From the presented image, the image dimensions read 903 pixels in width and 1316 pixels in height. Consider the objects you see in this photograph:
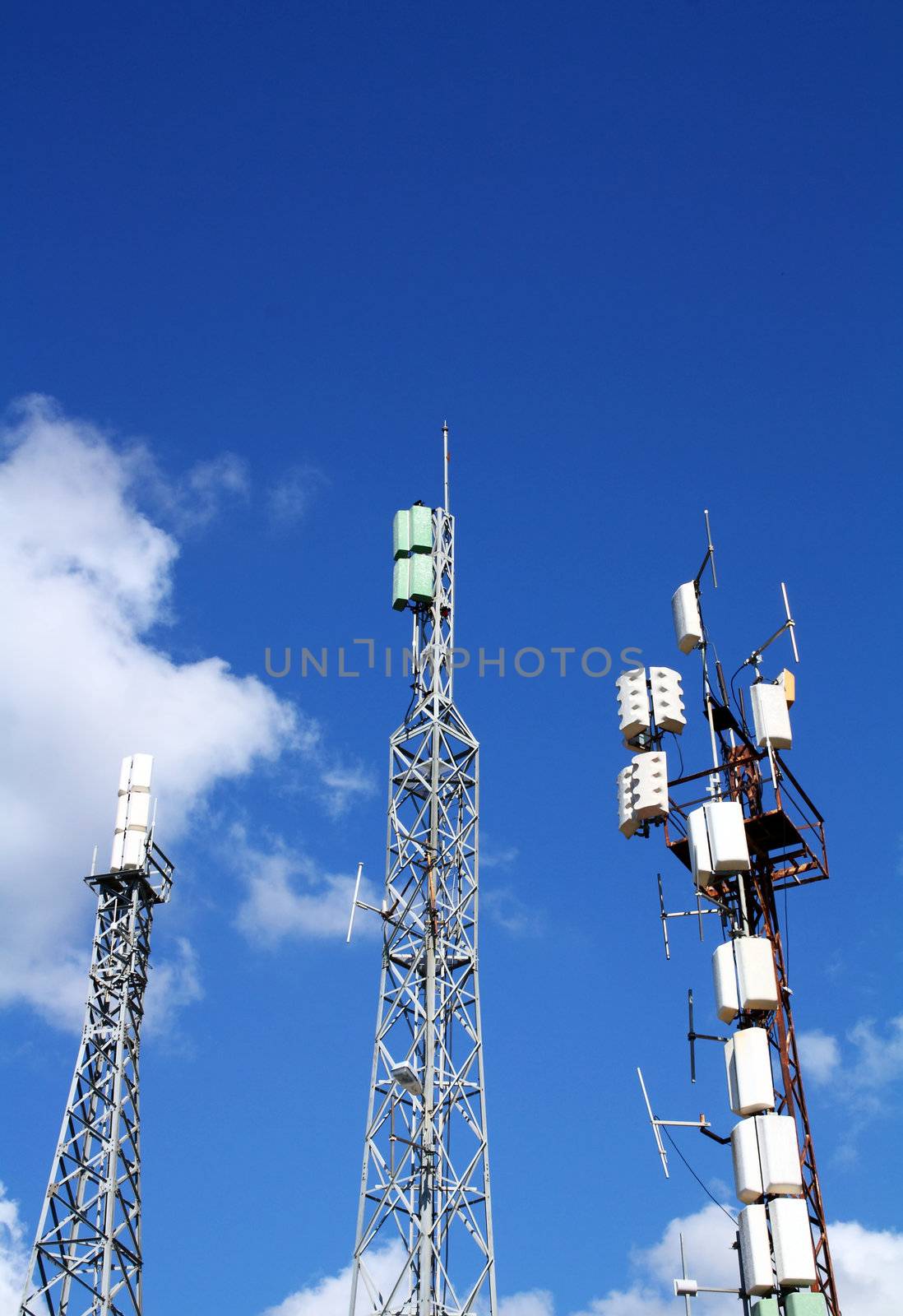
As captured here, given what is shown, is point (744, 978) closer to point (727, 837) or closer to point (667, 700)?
point (727, 837)

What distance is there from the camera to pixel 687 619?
40031 millimetres

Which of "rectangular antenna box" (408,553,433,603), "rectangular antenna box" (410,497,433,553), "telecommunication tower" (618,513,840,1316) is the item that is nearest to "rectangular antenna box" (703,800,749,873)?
"telecommunication tower" (618,513,840,1316)

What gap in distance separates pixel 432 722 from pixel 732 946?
18918 mm

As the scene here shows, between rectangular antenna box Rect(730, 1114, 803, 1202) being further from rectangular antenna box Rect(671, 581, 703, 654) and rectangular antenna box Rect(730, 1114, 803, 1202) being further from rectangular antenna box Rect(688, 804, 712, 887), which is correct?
rectangular antenna box Rect(671, 581, 703, 654)

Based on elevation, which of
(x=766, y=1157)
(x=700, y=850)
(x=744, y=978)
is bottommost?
(x=766, y=1157)

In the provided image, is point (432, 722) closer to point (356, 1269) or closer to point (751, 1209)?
point (356, 1269)

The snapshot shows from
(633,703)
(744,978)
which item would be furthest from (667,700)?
(744,978)

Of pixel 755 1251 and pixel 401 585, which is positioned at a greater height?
pixel 401 585

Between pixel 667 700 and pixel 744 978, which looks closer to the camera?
Answer: pixel 744 978

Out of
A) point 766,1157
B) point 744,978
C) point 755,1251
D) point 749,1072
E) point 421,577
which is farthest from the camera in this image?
point 421,577

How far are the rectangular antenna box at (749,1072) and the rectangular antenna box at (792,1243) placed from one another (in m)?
1.98

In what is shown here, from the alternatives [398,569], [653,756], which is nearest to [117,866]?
[398,569]

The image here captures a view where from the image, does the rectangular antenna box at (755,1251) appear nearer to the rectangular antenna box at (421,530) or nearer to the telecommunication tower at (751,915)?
the telecommunication tower at (751,915)

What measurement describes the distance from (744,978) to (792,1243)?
5536 mm
